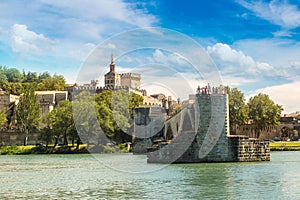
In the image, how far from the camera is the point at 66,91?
339ft

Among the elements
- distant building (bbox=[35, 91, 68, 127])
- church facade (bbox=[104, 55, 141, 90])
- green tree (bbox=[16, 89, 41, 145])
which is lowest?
green tree (bbox=[16, 89, 41, 145])

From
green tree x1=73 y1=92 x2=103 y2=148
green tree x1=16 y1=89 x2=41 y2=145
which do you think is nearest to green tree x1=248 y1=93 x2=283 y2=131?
green tree x1=73 y1=92 x2=103 y2=148

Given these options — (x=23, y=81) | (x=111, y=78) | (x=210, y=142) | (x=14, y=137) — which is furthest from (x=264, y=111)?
(x=23, y=81)

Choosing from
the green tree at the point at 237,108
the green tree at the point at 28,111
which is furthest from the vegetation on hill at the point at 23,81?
the green tree at the point at 237,108

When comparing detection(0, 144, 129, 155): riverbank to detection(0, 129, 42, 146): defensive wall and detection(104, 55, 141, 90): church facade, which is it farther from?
detection(104, 55, 141, 90): church facade

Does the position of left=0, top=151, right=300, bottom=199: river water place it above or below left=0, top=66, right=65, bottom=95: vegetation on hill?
below

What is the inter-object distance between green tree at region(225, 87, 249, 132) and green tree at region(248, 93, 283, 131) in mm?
3150

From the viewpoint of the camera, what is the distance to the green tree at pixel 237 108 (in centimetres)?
7675

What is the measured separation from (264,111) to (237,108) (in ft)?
18.8

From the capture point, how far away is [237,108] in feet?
256

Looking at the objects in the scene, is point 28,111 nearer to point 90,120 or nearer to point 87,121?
point 90,120

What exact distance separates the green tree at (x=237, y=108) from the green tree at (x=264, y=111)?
10.3 ft

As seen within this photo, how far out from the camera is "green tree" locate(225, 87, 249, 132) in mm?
76750

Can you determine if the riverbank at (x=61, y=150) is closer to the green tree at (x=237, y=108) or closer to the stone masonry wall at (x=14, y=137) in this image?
the stone masonry wall at (x=14, y=137)
